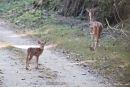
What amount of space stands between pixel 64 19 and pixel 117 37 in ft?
30.3

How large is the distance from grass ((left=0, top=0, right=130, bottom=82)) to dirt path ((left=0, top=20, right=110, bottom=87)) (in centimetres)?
98

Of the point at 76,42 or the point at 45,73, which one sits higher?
the point at 76,42

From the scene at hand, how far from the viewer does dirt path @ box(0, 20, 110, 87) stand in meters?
12.8

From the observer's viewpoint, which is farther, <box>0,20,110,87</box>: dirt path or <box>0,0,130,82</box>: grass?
<box>0,0,130,82</box>: grass

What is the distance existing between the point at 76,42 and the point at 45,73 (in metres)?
6.56

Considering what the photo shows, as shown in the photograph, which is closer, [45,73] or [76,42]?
[45,73]

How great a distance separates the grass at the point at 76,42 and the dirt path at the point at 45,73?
98 centimetres

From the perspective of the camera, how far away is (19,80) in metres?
13.0

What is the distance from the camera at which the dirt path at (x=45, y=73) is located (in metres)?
12.8

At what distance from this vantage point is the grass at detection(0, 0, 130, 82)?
15.6 meters

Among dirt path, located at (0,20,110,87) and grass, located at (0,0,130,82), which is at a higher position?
grass, located at (0,0,130,82)

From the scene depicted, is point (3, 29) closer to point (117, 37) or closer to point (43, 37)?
point (43, 37)

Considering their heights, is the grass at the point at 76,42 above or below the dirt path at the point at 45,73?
above

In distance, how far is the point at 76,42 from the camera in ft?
67.4
